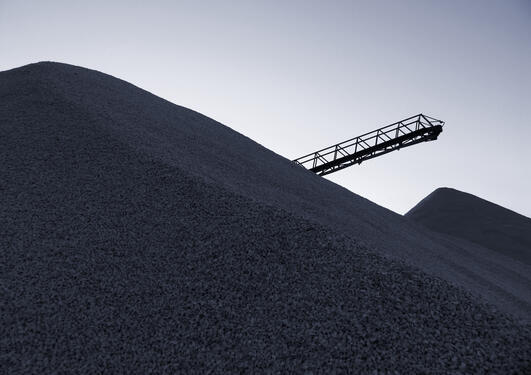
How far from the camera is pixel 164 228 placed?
4.92m

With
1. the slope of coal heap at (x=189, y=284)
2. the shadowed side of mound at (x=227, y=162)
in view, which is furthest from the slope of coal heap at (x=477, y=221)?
the slope of coal heap at (x=189, y=284)

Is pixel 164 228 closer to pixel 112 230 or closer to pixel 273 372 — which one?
pixel 112 230

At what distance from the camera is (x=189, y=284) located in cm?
404

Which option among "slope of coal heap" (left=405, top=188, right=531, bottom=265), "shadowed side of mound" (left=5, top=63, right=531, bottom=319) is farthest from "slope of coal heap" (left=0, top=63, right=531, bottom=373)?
"slope of coal heap" (left=405, top=188, right=531, bottom=265)

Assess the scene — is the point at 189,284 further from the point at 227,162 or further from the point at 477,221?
the point at 477,221

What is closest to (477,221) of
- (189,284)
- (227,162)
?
(227,162)

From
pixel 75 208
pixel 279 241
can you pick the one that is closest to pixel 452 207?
pixel 279 241

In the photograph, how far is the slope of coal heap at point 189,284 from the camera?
125 inches

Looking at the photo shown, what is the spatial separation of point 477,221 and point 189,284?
20.9 meters

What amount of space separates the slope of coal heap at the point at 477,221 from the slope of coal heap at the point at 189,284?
15133 millimetres

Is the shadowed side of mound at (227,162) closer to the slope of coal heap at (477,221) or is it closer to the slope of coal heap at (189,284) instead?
the slope of coal heap at (189,284)

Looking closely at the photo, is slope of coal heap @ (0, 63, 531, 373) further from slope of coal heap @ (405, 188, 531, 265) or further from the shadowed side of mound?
slope of coal heap @ (405, 188, 531, 265)

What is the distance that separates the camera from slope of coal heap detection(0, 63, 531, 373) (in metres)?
3.19

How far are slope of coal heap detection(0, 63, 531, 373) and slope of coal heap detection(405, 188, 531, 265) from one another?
15.1 metres
